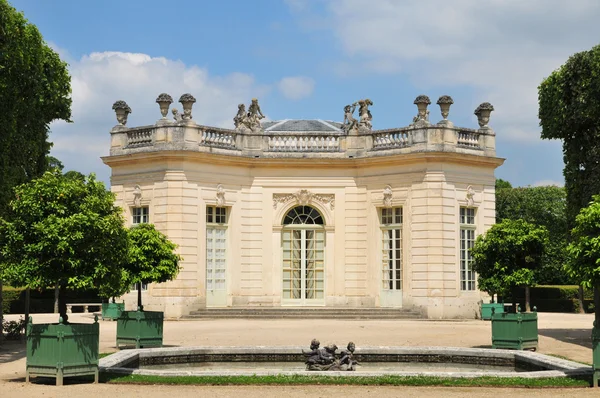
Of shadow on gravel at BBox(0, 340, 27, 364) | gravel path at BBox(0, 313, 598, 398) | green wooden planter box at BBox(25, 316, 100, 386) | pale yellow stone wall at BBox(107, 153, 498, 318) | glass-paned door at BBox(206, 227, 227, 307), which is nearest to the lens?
gravel path at BBox(0, 313, 598, 398)

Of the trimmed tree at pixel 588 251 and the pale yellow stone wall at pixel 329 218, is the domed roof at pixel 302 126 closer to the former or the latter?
the pale yellow stone wall at pixel 329 218

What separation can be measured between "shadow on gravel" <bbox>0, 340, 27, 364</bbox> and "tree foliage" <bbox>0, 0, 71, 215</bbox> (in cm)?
252

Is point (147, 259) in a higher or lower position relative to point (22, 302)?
higher

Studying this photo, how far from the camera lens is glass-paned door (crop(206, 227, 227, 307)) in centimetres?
2700

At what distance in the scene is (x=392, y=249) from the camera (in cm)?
2733

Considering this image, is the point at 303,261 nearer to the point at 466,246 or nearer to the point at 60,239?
the point at 466,246

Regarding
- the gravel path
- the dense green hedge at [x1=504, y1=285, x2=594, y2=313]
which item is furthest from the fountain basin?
the dense green hedge at [x1=504, y1=285, x2=594, y2=313]

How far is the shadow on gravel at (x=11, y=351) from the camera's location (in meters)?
15.5

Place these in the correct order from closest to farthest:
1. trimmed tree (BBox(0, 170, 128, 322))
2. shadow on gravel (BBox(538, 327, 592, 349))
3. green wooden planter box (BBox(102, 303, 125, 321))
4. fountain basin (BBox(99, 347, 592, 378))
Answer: trimmed tree (BBox(0, 170, 128, 322)), fountain basin (BBox(99, 347, 592, 378)), shadow on gravel (BBox(538, 327, 592, 349)), green wooden planter box (BBox(102, 303, 125, 321))

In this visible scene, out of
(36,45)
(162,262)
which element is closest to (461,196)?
(162,262)

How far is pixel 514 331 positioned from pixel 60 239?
8.35 metres

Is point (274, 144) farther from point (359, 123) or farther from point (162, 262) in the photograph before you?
point (162, 262)

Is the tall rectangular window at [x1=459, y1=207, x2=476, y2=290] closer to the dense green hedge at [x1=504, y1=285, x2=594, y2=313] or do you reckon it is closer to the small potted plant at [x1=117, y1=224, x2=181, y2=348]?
the dense green hedge at [x1=504, y1=285, x2=594, y2=313]

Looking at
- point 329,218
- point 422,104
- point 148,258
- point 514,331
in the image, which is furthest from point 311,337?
point 422,104
